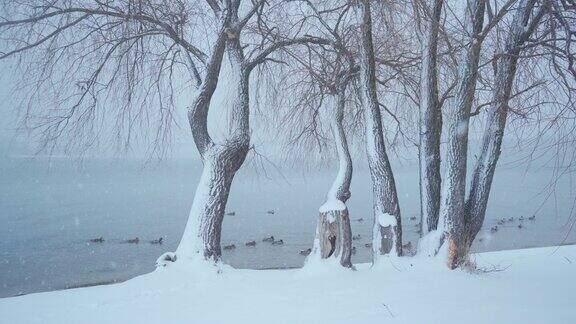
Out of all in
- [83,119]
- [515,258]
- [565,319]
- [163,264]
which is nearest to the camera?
[565,319]

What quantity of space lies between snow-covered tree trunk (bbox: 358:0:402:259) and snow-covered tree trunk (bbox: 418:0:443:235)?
1.37 feet

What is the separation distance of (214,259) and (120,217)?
3206 cm

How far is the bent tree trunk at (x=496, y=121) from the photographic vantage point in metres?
6.25

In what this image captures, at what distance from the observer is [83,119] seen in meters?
7.34

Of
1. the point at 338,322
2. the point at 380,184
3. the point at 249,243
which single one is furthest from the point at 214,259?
the point at 249,243

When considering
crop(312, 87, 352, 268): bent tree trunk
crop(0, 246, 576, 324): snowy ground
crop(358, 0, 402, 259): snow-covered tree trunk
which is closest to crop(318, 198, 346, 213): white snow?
crop(312, 87, 352, 268): bent tree trunk

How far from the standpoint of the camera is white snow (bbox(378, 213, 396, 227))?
21.4ft

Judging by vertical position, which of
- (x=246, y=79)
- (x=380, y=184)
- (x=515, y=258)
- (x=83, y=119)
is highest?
(x=246, y=79)

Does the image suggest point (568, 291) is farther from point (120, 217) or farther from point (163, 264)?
point (120, 217)

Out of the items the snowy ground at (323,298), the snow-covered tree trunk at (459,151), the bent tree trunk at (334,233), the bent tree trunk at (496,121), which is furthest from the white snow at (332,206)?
the bent tree trunk at (496,121)

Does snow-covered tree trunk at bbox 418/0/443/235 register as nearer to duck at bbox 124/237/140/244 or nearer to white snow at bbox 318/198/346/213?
white snow at bbox 318/198/346/213

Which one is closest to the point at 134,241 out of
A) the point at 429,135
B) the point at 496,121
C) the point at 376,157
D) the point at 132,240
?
the point at 132,240

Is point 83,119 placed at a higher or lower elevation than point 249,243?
higher

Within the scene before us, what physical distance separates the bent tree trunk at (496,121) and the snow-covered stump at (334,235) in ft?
5.28
